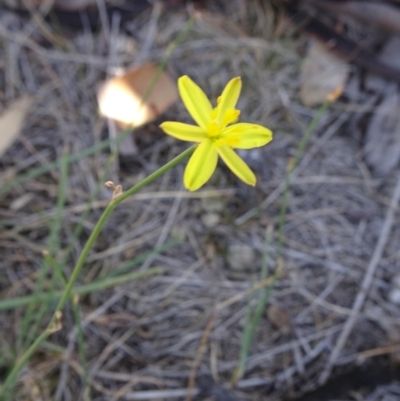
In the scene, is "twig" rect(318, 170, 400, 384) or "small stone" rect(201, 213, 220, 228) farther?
"small stone" rect(201, 213, 220, 228)

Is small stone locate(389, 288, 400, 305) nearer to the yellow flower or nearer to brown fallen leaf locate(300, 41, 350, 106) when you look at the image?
brown fallen leaf locate(300, 41, 350, 106)

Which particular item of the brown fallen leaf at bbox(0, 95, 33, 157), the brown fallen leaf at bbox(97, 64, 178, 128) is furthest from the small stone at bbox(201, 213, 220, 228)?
the brown fallen leaf at bbox(0, 95, 33, 157)

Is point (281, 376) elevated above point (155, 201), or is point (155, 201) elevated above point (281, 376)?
point (155, 201)

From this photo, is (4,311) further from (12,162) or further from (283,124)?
(283,124)

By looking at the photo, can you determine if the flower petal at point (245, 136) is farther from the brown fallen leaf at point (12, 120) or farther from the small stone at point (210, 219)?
the brown fallen leaf at point (12, 120)

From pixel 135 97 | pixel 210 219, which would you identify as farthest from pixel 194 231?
pixel 135 97

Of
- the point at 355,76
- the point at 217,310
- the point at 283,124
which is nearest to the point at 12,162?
the point at 217,310

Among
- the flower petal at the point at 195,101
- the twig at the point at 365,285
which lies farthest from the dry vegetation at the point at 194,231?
the flower petal at the point at 195,101
